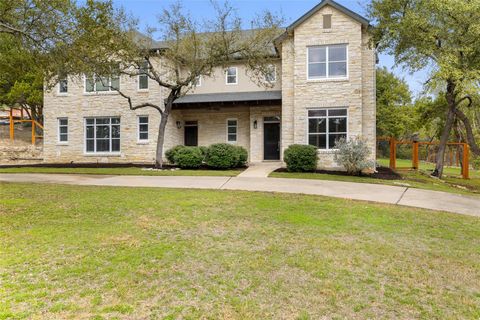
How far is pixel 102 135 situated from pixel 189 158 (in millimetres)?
7177

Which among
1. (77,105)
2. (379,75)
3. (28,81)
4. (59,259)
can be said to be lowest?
(59,259)

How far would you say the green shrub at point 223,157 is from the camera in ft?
54.6

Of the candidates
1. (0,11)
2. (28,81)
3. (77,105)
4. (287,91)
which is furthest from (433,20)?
(28,81)

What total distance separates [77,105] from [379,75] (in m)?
27.7

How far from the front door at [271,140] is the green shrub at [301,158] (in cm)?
477

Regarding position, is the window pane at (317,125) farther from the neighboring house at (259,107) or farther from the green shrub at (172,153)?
the green shrub at (172,153)

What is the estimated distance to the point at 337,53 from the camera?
17.2 m

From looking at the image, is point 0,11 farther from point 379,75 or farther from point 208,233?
point 379,75

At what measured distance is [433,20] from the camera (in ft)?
48.2

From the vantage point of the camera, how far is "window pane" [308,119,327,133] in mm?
17391

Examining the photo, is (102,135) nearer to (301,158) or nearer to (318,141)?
(301,158)

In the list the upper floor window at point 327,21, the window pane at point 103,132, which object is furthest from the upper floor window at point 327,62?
the window pane at point 103,132

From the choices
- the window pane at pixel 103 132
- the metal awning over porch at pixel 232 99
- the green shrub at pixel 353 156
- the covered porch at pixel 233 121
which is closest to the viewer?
the green shrub at pixel 353 156

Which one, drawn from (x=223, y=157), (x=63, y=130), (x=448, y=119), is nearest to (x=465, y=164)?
(x=448, y=119)
